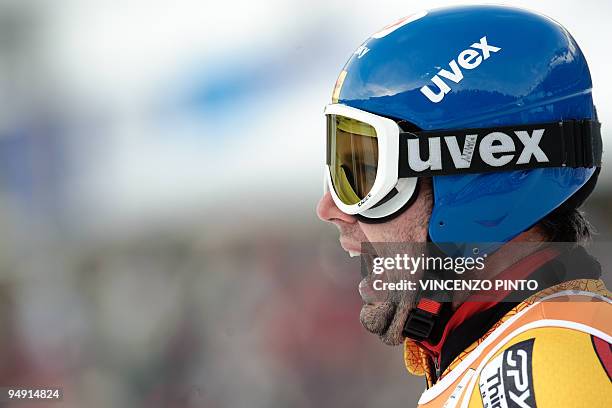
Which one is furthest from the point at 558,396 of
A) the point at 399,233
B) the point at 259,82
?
the point at 259,82

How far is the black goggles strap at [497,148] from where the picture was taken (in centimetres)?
166

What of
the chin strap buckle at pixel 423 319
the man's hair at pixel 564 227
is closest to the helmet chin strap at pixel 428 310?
the chin strap buckle at pixel 423 319

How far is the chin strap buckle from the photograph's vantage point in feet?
5.63

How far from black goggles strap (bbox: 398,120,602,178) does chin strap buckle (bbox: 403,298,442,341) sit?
0.96 feet

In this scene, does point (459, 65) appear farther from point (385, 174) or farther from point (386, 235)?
point (386, 235)

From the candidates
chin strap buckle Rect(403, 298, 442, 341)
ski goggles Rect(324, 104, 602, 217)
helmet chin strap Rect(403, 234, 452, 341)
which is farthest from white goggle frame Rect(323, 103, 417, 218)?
chin strap buckle Rect(403, 298, 442, 341)

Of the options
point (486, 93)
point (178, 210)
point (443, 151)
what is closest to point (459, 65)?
point (486, 93)

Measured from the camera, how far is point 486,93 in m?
1.66

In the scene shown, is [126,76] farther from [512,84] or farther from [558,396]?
[558,396]

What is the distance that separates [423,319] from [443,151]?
38cm

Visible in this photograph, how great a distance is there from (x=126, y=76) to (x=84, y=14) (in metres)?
0.53

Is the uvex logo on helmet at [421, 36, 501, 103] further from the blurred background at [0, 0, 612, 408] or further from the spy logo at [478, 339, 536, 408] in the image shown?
the blurred background at [0, 0, 612, 408]

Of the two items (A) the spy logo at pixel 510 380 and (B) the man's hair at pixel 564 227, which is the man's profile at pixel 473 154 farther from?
(A) the spy logo at pixel 510 380

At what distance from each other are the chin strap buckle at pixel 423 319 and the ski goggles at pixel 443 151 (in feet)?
0.77
